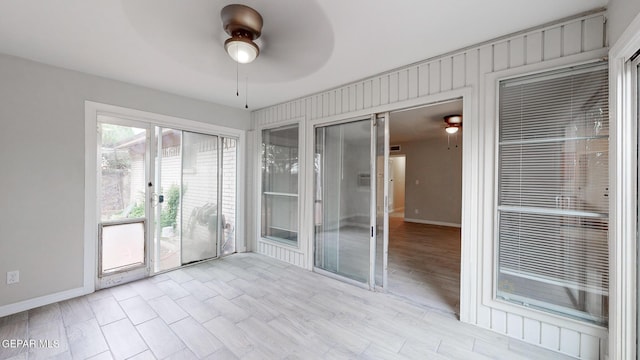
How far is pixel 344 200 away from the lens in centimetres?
314

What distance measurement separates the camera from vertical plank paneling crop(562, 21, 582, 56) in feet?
5.78

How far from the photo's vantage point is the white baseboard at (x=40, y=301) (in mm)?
2314

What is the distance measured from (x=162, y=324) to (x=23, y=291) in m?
1.58

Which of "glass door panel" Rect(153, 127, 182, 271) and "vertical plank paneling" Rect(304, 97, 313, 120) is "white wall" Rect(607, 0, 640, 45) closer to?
"vertical plank paneling" Rect(304, 97, 313, 120)

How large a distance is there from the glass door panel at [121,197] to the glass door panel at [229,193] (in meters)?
1.13

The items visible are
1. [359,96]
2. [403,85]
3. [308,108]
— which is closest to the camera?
[403,85]

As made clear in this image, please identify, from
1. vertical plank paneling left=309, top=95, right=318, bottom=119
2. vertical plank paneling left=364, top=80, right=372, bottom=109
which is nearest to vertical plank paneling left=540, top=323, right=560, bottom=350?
Answer: vertical plank paneling left=364, top=80, right=372, bottom=109

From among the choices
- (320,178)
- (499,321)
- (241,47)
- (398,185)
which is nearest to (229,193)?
(320,178)

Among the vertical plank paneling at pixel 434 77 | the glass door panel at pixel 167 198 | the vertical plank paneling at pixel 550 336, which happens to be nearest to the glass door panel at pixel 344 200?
the vertical plank paneling at pixel 434 77

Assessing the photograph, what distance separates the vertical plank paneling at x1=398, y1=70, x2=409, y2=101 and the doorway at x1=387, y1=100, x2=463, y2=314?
9.0 inches

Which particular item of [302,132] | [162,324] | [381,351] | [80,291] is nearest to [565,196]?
[381,351]

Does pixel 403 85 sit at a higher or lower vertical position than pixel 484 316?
higher

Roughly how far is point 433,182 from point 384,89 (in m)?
5.36

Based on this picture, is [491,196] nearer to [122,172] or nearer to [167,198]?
[167,198]
